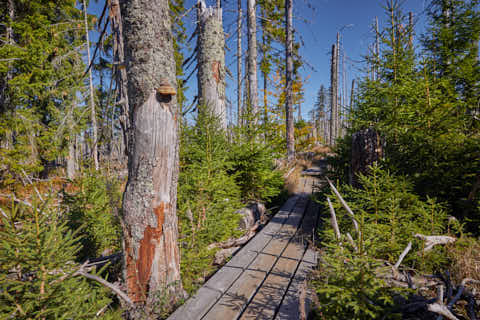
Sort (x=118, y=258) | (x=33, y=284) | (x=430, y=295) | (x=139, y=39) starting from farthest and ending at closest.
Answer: (x=118, y=258) < (x=139, y=39) < (x=430, y=295) < (x=33, y=284)

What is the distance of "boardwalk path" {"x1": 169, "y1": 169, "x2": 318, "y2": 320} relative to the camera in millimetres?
1890

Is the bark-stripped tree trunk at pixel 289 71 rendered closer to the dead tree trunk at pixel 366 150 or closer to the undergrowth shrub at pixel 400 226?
the dead tree trunk at pixel 366 150

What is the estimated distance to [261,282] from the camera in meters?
2.29

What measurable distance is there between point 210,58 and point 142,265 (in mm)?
4439

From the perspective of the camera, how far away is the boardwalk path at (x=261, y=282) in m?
1.89

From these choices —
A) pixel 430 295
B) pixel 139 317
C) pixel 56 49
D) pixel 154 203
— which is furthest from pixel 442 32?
pixel 56 49

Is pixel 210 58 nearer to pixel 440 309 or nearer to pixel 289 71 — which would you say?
pixel 440 309

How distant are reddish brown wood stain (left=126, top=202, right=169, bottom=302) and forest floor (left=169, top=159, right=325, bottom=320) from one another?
0.42 m

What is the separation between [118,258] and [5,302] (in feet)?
4.17

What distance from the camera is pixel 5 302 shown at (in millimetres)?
1272

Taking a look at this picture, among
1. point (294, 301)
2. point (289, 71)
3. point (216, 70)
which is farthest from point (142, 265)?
point (289, 71)

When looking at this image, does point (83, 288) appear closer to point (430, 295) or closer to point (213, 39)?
point (430, 295)

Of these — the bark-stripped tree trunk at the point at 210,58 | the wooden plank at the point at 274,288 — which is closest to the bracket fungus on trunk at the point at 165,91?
the wooden plank at the point at 274,288

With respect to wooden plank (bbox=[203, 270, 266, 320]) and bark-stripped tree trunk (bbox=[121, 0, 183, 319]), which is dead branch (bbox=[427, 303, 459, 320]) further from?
bark-stripped tree trunk (bbox=[121, 0, 183, 319])
